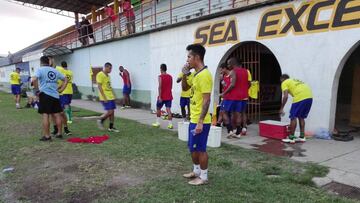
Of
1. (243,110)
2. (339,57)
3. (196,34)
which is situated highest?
(196,34)

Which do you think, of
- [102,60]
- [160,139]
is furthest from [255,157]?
[102,60]

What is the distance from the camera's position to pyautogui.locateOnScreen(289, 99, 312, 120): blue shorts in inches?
258

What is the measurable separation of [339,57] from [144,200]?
5257mm

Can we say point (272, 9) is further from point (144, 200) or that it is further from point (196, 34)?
point (144, 200)

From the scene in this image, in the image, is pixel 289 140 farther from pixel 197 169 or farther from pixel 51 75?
pixel 51 75

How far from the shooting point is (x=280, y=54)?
769 centimetres

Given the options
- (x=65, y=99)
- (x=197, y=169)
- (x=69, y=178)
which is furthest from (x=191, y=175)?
(x=65, y=99)

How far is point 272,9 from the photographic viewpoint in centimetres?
772

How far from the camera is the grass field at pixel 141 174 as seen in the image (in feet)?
12.8

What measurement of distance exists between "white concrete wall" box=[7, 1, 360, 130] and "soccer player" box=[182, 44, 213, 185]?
399 cm

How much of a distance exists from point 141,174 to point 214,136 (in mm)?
2069

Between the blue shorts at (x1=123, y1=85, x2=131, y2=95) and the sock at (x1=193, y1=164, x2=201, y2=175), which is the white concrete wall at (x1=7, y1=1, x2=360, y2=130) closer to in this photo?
the blue shorts at (x1=123, y1=85, x2=131, y2=95)

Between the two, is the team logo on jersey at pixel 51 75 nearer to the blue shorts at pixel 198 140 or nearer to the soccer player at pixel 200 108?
the soccer player at pixel 200 108

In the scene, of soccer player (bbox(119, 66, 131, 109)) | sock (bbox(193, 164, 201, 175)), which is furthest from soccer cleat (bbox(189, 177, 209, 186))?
soccer player (bbox(119, 66, 131, 109))
